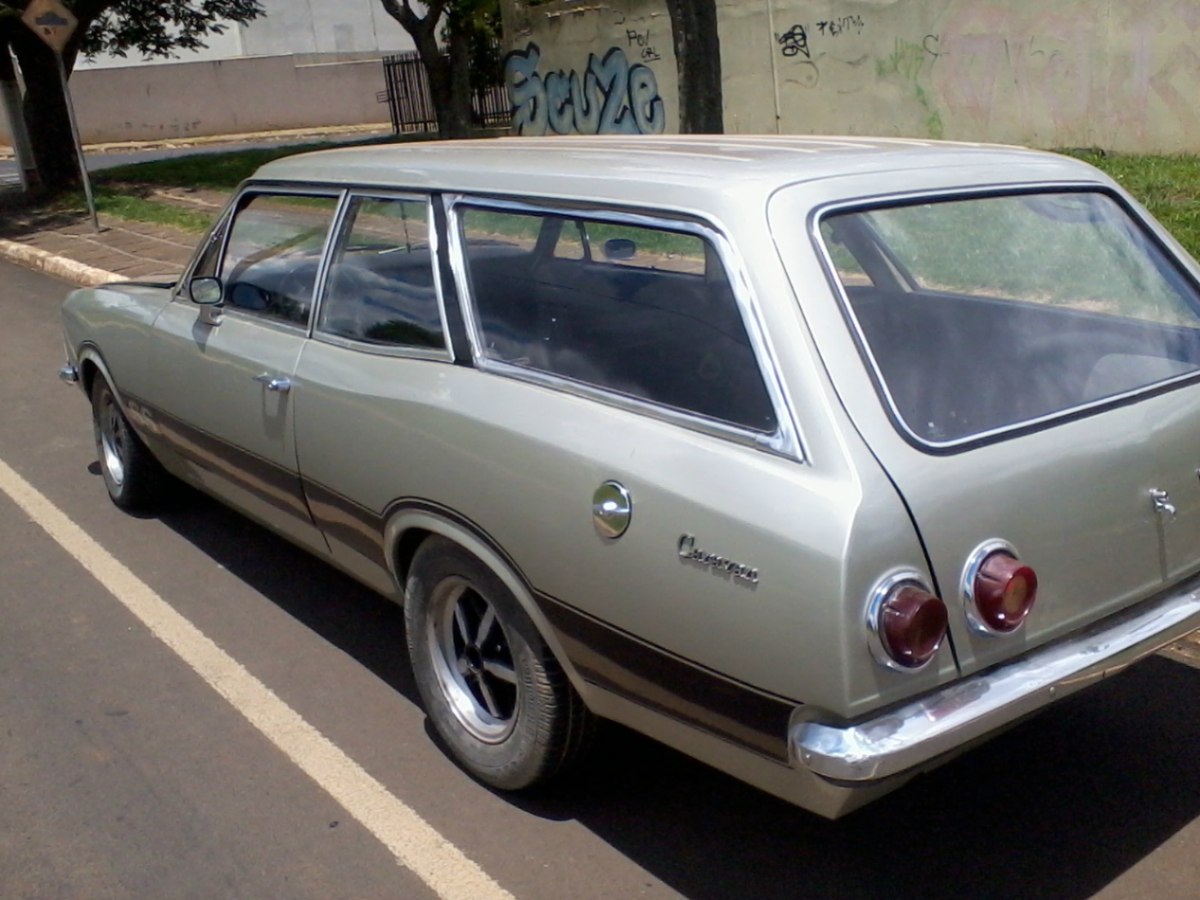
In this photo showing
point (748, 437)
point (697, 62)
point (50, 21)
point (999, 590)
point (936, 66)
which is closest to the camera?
point (999, 590)

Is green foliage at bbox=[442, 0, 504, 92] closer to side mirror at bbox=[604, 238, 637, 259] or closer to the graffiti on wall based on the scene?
the graffiti on wall

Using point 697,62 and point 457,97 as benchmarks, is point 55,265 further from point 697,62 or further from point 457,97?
point 457,97

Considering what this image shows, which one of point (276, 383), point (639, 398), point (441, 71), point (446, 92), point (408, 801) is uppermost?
point (441, 71)

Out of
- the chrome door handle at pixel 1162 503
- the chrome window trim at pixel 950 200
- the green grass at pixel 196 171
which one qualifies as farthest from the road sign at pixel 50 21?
the chrome door handle at pixel 1162 503

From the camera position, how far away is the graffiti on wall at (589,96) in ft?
55.7

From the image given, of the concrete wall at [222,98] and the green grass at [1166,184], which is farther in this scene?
the concrete wall at [222,98]

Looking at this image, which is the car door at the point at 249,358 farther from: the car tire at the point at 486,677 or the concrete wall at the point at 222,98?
the concrete wall at the point at 222,98

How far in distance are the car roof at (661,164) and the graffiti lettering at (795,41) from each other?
11327mm

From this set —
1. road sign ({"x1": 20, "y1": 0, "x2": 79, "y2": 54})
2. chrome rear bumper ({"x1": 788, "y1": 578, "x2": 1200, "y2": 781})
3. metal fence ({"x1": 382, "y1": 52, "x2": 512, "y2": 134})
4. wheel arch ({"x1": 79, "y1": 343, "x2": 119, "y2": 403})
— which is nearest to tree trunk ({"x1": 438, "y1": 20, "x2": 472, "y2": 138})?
Result: road sign ({"x1": 20, "y1": 0, "x2": 79, "y2": 54})

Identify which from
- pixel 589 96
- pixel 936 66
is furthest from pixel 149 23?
pixel 936 66

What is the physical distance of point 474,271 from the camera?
3637 mm

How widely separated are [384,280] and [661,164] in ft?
3.52

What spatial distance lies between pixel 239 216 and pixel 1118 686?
3531 millimetres

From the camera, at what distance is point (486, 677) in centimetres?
359
